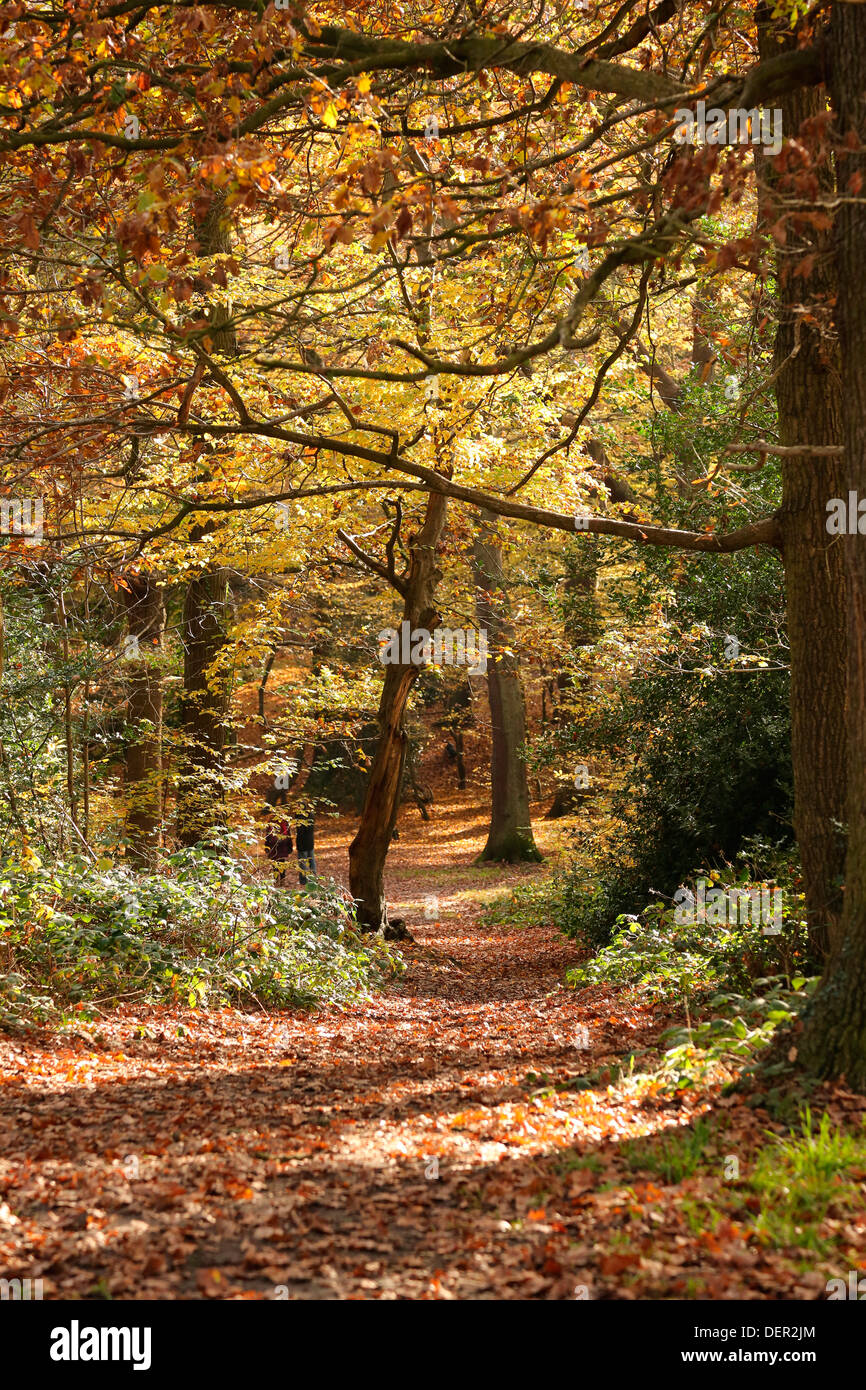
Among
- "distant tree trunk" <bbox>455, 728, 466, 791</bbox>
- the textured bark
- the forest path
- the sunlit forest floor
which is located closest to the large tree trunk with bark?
the sunlit forest floor

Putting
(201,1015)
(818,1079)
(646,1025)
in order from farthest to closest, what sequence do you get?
(201,1015) → (646,1025) → (818,1079)

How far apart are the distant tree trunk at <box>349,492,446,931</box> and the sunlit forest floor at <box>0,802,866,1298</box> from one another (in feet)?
16.5

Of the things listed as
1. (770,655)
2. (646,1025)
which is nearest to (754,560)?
(770,655)

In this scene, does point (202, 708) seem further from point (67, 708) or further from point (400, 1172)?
point (400, 1172)

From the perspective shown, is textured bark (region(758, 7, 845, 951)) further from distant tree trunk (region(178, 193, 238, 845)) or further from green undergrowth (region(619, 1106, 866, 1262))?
distant tree trunk (region(178, 193, 238, 845))

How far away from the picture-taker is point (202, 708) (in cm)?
1349

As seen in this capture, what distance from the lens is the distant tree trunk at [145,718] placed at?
13500 mm

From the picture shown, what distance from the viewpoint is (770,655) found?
424 inches

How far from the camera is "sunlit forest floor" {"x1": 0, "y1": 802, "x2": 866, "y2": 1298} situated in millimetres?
3727

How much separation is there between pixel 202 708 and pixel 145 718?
145cm

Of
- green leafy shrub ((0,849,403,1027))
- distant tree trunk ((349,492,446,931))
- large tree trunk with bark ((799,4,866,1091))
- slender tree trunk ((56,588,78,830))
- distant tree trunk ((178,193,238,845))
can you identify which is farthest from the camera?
distant tree trunk ((349,492,446,931))

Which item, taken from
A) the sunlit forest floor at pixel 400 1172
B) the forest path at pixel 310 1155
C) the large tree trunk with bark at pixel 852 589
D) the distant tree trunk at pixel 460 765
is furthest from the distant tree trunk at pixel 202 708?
the distant tree trunk at pixel 460 765
